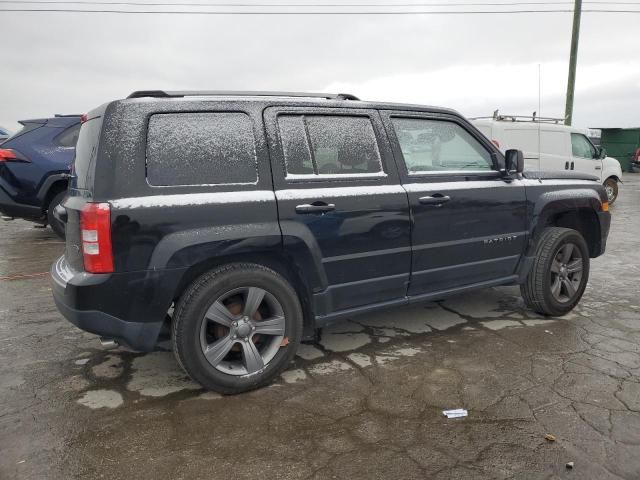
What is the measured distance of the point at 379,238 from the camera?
341cm

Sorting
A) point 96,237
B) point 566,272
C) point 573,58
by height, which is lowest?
point 566,272

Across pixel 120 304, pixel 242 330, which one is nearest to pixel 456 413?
pixel 242 330

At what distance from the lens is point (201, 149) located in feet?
9.57

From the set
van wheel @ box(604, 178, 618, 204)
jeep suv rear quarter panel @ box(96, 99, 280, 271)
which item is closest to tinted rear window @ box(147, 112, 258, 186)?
jeep suv rear quarter panel @ box(96, 99, 280, 271)

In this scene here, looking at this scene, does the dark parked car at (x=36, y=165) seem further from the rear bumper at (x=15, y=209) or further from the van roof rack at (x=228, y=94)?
the van roof rack at (x=228, y=94)

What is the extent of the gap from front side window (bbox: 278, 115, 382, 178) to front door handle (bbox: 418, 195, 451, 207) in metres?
0.39

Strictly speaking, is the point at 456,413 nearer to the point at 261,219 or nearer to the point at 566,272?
the point at 261,219

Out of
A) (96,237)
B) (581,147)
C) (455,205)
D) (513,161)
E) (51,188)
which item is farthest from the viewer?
(581,147)

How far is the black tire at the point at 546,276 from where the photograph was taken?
14.0 feet

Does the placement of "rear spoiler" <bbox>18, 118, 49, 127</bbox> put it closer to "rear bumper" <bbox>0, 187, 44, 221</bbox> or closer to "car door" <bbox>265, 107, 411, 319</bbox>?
"rear bumper" <bbox>0, 187, 44, 221</bbox>

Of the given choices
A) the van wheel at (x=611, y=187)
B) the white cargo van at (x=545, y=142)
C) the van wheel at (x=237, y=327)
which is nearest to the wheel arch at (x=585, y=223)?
the van wheel at (x=237, y=327)

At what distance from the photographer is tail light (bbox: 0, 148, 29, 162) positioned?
7344 mm

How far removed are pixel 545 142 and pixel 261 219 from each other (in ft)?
33.2

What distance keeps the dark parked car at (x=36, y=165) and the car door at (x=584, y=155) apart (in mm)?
10548
